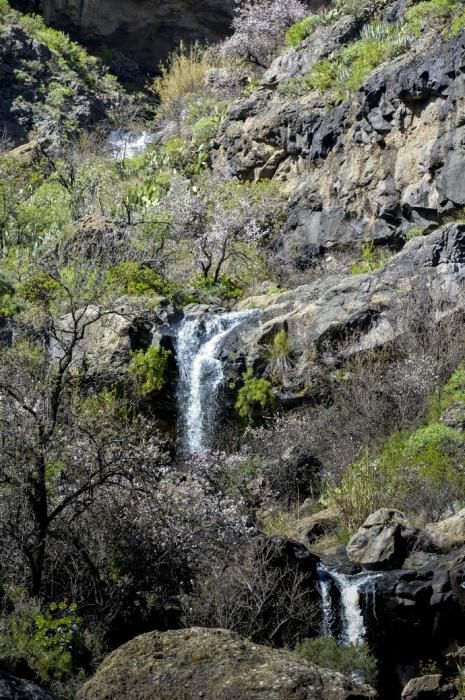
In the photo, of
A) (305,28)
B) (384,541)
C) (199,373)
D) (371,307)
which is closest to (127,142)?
(305,28)

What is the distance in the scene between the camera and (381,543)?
1470cm

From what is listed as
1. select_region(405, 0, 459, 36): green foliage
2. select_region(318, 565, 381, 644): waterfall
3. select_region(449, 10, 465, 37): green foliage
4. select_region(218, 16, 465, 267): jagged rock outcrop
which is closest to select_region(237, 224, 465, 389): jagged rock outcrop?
select_region(218, 16, 465, 267): jagged rock outcrop

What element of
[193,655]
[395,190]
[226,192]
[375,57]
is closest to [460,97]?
[395,190]

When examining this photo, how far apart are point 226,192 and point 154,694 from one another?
27015 mm

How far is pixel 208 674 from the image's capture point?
8.17 m

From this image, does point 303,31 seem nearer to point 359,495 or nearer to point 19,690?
point 359,495

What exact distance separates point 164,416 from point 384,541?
28.0ft

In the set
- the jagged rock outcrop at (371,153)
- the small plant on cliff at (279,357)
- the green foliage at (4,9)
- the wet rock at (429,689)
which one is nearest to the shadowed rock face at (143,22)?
the green foliage at (4,9)

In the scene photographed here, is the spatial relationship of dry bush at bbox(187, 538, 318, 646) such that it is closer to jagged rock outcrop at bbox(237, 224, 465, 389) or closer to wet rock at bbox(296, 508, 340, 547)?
wet rock at bbox(296, 508, 340, 547)

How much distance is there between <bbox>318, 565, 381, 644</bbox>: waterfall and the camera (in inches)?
537

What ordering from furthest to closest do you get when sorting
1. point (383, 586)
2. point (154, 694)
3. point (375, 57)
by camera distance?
point (375, 57) < point (383, 586) < point (154, 694)

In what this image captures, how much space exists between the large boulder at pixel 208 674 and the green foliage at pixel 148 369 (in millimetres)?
12627

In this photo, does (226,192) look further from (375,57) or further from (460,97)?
(460,97)

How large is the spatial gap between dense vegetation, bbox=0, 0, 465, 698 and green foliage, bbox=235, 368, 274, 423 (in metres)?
0.04
